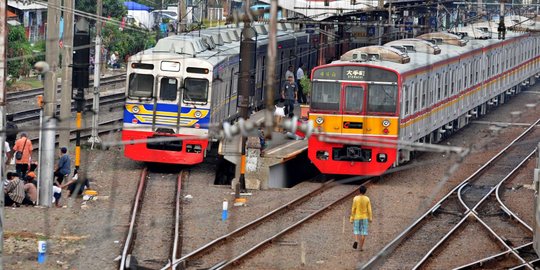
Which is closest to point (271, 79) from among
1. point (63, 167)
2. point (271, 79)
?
point (271, 79)

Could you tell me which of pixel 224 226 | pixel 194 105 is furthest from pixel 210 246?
pixel 194 105

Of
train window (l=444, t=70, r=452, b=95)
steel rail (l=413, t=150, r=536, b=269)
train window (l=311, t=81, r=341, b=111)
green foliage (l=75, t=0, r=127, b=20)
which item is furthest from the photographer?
green foliage (l=75, t=0, r=127, b=20)

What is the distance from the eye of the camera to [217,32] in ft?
86.5

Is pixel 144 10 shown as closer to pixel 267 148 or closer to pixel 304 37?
pixel 304 37

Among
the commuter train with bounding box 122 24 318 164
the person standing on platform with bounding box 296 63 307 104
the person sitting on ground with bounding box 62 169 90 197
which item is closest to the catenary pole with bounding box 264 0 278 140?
the person sitting on ground with bounding box 62 169 90 197

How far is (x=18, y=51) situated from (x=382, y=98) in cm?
1921

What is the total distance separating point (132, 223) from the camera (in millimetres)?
16781

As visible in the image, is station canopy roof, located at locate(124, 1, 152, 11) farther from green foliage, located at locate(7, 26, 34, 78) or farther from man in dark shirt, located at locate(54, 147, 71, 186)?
man in dark shirt, located at locate(54, 147, 71, 186)

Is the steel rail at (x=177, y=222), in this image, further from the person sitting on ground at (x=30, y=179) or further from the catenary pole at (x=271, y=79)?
the catenary pole at (x=271, y=79)

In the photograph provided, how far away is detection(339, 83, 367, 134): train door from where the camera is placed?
818 inches

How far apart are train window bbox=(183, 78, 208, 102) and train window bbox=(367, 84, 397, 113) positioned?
3.16m

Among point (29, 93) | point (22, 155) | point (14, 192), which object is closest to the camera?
point (14, 192)

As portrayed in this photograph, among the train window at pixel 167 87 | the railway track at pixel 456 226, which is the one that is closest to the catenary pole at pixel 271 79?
the railway track at pixel 456 226

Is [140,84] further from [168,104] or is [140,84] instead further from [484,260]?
[484,260]
